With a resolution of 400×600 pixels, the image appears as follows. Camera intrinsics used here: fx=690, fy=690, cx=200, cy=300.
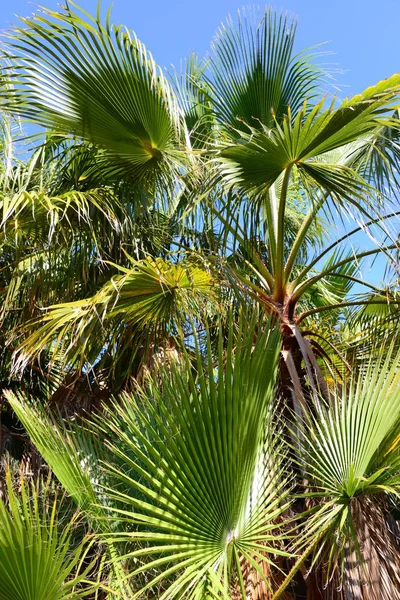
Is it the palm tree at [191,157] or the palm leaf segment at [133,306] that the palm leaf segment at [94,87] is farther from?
the palm leaf segment at [133,306]

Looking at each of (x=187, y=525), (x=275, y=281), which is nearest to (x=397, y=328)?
Answer: (x=275, y=281)

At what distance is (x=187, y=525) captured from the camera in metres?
2.33

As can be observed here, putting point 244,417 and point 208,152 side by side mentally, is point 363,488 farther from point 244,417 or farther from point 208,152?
point 208,152

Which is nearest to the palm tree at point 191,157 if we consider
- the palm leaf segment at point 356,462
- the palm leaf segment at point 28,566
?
the palm leaf segment at point 356,462

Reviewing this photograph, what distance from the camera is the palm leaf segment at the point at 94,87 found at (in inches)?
144

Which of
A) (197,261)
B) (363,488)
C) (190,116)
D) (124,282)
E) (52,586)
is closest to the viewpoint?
(52,586)

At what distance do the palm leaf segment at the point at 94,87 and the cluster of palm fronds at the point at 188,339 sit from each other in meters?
0.01

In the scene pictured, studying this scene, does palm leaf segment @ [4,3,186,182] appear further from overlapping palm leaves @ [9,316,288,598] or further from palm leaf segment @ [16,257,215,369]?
overlapping palm leaves @ [9,316,288,598]

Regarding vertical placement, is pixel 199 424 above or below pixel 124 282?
below

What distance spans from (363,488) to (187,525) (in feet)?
2.24

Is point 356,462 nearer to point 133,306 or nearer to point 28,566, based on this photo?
point 28,566

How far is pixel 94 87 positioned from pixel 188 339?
63.3 inches

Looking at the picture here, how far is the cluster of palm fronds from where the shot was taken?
2.39 m

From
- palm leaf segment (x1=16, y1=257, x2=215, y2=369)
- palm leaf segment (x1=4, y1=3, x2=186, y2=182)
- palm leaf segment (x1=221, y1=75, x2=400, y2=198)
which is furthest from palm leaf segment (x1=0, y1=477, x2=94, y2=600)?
palm leaf segment (x1=4, y1=3, x2=186, y2=182)
